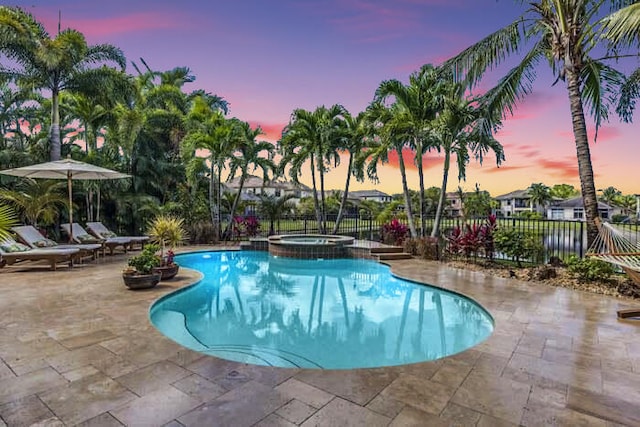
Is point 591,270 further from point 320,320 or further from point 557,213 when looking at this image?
point 557,213

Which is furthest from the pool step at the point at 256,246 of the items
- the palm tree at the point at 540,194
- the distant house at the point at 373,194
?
the palm tree at the point at 540,194

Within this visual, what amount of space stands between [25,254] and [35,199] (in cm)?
296

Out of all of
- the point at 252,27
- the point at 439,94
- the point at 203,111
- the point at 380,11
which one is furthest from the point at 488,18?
the point at 203,111

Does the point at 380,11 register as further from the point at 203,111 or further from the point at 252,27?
the point at 203,111

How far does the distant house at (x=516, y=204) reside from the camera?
194 ft

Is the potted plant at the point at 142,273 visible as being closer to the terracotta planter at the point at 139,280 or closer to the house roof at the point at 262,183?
the terracotta planter at the point at 139,280

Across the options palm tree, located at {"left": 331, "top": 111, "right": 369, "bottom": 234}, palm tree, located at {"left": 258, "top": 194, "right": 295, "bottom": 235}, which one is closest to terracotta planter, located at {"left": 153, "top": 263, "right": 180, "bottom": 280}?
palm tree, located at {"left": 258, "top": 194, "right": 295, "bottom": 235}

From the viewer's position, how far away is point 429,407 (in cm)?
238

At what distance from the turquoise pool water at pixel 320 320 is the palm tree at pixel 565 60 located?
4144 mm

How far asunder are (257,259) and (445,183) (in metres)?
6.32

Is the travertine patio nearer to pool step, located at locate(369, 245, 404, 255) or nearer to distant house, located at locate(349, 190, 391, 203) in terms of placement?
pool step, located at locate(369, 245, 404, 255)

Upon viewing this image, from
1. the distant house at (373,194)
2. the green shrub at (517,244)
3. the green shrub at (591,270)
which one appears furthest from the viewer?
the distant house at (373,194)

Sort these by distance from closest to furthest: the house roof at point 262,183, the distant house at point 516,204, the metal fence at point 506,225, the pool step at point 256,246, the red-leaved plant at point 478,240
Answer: the metal fence at point 506,225 < the red-leaved plant at point 478,240 < the pool step at point 256,246 < the house roof at point 262,183 < the distant house at point 516,204

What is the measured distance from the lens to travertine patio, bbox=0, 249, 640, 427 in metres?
2.28
